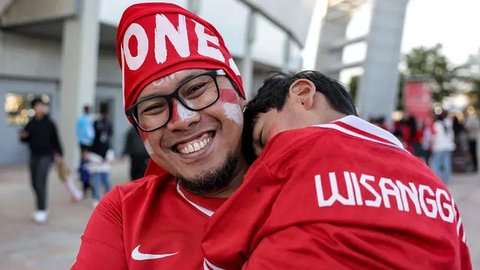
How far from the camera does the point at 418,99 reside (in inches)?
648

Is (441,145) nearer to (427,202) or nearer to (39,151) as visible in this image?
(39,151)

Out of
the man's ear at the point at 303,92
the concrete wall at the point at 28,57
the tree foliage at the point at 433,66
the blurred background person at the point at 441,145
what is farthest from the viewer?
the tree foliage at the point at 433,66

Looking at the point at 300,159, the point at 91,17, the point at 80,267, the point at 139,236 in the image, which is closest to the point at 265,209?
the point at 300,159

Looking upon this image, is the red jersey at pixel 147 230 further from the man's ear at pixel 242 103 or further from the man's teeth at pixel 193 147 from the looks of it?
the man's ear at pixel 242 103

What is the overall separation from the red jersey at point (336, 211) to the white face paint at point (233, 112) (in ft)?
1.19

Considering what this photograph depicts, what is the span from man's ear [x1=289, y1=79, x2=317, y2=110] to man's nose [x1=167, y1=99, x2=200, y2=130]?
290 millimetres

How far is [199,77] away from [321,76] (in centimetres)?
36

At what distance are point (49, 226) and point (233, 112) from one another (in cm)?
609

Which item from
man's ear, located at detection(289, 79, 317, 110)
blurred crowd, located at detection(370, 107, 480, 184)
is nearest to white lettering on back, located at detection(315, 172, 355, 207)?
man's ear, located at detection(289, 79, 317, 110)

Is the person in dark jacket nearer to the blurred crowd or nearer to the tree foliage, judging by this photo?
the blurred crowd

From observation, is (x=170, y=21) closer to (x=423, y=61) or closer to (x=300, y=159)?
(x=300, y=159)

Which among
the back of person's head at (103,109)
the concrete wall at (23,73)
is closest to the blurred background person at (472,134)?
the concrete wall at (23,73)

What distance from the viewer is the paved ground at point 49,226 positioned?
5.36 metres

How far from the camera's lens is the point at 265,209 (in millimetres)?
Answer: 1036
